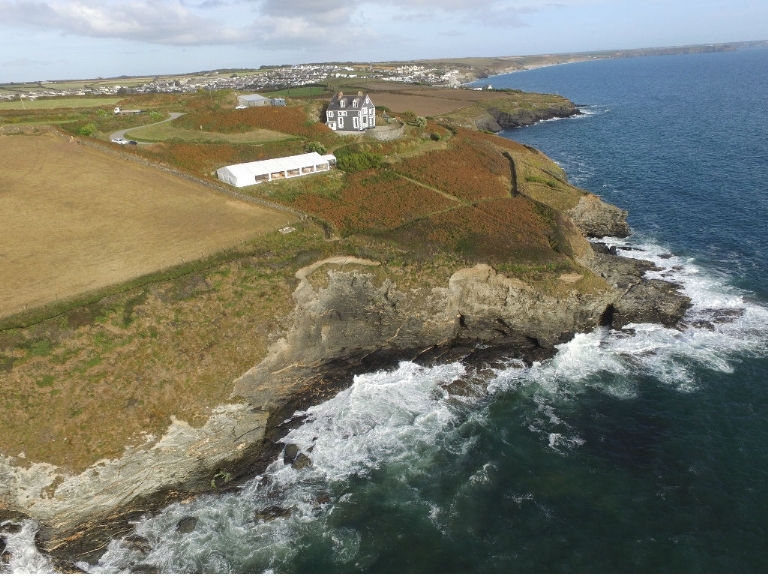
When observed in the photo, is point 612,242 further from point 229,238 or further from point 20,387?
point 20,387

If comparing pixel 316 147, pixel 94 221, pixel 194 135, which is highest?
pixel 194 135

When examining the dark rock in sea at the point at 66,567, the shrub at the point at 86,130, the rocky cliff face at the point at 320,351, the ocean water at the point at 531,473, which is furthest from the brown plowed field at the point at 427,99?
the dark rock in sea at the point at 66,567

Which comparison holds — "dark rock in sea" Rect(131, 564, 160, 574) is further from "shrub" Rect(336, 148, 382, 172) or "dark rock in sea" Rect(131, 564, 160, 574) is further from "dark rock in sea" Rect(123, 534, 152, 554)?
"shrub" Rect(336, 148, 382, 172)

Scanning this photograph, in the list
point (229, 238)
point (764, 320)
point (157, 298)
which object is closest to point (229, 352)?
point (157, 298)

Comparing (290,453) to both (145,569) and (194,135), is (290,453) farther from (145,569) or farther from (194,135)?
(194,135)

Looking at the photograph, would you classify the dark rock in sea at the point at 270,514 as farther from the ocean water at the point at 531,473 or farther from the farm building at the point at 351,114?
the farm building at the point at 351,114

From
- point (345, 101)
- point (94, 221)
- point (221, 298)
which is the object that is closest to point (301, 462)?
point (221, 298)
